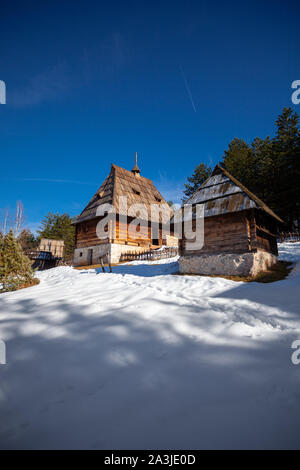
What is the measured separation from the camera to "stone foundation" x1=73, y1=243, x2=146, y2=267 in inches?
784

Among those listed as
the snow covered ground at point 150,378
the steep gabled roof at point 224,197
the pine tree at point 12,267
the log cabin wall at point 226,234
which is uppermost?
the steep gabled roof at point 224,197

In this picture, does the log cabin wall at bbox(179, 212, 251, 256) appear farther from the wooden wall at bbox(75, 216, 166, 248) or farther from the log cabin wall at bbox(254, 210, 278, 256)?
the wooden wall at bbox(75, 216, 166, 248)

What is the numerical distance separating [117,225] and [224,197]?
11866 mm

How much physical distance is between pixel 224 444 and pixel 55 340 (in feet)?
9.61

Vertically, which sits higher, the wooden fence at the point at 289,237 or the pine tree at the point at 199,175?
the pine tree at the point at 199,175

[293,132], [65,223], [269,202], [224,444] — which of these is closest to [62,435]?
[224,444]

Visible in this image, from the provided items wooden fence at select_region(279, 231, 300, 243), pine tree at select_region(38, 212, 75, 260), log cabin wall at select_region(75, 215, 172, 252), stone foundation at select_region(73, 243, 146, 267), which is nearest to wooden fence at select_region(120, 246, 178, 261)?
stone foundation at select_region(73, 243, 146, 267)

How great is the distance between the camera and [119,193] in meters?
22.0

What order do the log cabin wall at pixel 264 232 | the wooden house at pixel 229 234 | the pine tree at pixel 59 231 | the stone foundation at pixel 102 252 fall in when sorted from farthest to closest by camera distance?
the pine tree at pixel 59 231, the stone foundation at pixel 102 252, the log cabin wall at pixel 264 232, the wooden house at pixel 229 234

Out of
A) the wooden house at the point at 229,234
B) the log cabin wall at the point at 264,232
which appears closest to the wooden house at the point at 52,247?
the wooden house at the point at 229,234

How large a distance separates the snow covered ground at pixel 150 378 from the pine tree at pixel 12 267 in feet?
18.6

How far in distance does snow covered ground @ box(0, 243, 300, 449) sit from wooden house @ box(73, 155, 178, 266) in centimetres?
1557

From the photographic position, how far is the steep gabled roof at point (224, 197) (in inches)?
428

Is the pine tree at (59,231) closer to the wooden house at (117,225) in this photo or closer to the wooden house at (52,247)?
the wooden house at (52,247)
